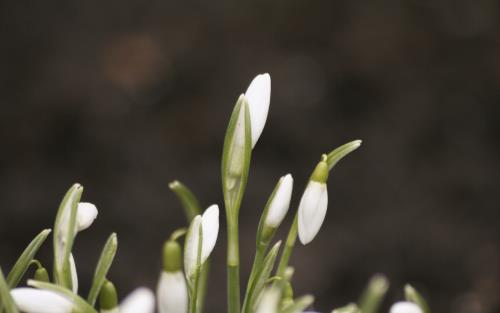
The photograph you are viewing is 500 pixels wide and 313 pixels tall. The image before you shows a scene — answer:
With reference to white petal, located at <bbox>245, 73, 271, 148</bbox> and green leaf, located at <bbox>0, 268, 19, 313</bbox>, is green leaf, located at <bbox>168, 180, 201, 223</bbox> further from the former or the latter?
green leaf, located at <bbox>0, 268, 19, 313</bbox>

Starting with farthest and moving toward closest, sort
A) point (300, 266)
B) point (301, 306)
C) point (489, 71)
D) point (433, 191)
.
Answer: point (489, 71)
point (433, 191)
point (300, 266)
point (301, 306)

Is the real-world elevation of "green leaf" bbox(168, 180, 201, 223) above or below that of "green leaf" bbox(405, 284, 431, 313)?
above

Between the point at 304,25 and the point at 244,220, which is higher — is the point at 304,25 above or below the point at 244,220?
above

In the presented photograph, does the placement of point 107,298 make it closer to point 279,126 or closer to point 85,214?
point 85,214

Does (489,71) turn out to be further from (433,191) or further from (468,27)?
(433,191)

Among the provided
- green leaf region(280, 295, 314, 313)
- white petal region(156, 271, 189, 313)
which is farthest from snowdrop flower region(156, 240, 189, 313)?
green leaf region(280, 295, 314, 313)

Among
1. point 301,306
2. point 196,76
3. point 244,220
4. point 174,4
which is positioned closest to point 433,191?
point 244,220
